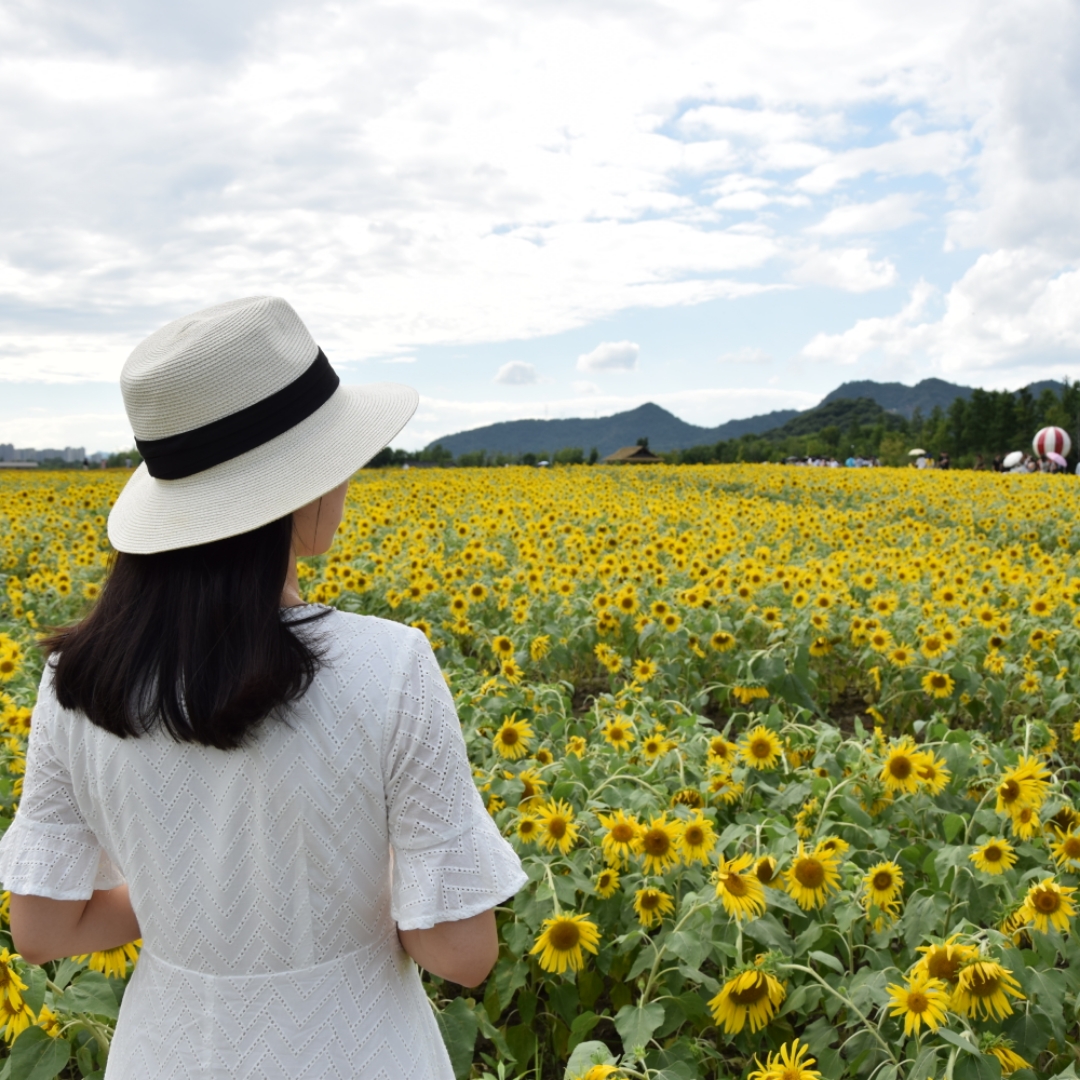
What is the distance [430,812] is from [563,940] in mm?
1166

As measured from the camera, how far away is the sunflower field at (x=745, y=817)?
2023 millimetres

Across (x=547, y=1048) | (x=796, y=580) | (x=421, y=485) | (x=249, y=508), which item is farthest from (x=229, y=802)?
(x=421, y=485)

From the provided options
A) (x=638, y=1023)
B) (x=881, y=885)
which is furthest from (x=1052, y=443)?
(x=638, y=1023)

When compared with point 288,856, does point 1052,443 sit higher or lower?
higher

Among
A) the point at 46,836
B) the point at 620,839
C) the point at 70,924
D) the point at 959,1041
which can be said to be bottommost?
the point at 959,1041

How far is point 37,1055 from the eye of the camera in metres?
1.93

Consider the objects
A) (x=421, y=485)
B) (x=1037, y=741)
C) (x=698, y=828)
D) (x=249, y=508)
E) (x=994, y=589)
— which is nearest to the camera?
(x=249, y=508)

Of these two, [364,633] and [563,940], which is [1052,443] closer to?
[563,940]

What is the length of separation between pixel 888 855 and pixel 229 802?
7.65 feet

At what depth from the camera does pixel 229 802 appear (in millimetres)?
1163

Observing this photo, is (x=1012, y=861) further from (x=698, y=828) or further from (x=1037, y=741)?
(x=1037, y=741)

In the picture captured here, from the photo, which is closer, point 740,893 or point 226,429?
point 226,429

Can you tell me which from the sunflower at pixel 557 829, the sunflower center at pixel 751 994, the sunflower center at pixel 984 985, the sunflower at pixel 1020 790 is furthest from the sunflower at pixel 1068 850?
the sunflower at pixel 557 829

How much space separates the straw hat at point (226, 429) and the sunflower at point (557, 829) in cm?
151
